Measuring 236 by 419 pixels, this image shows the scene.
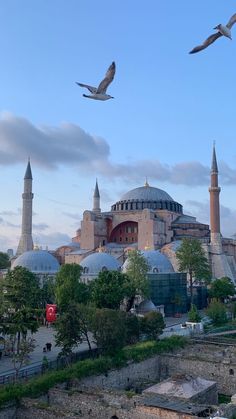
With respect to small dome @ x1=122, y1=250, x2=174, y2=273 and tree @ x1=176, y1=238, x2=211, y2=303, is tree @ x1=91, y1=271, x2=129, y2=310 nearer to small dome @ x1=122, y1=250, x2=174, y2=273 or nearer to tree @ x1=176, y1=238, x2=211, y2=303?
small dome @ x1=122, y1=250, x2=174, y2=273

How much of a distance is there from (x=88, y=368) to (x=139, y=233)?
2988 centimetres

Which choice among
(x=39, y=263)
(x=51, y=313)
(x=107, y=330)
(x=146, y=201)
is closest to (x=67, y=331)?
(x=107, y=330)

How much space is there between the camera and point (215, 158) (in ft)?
157

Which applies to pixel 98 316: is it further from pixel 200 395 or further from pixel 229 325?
pixel 229 325

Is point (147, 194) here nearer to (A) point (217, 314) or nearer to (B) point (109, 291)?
(A) point (217, 314)

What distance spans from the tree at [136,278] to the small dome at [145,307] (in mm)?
1167

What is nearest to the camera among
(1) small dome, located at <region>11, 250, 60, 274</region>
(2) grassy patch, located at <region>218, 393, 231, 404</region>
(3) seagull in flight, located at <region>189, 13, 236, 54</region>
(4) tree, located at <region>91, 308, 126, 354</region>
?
(3) seagull in flight, located at <region>189, 13, 236, 54</region>

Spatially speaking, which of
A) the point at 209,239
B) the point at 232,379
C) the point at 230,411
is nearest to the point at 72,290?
the point at 232,379

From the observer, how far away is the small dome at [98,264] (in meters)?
37.2

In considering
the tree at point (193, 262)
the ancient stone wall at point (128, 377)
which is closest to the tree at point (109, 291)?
the ancient stone wall at point (128, 377)

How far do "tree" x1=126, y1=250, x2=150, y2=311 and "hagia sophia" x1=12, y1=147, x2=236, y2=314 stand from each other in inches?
263

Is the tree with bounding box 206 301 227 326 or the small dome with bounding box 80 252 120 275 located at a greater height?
the small dome with bounding box 80 252 120 275

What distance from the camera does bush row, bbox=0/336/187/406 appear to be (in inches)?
598

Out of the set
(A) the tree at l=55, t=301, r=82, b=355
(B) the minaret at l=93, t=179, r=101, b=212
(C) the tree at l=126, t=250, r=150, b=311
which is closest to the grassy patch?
(A) the tree at l=55, t=301, r=82, b=355
